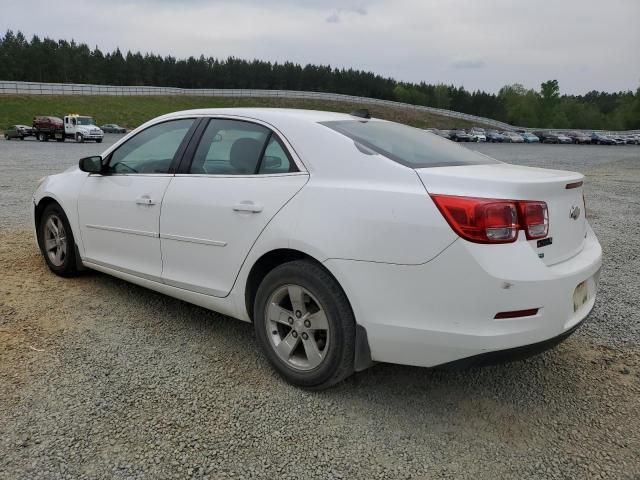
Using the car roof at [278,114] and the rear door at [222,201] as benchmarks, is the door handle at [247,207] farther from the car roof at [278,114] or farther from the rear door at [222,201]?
the car roof at [278,114]

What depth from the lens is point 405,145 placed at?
3.40 meters

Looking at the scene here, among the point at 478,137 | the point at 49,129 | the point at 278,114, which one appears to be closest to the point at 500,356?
the point at 278,114

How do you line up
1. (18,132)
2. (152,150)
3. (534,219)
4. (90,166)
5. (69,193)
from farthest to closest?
(18,132), (69,193), (90,166), (152,150), (534,219)

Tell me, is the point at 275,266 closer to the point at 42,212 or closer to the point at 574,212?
the point at 574,212

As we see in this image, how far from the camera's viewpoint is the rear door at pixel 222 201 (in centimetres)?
325

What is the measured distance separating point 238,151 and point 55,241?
2.48 m

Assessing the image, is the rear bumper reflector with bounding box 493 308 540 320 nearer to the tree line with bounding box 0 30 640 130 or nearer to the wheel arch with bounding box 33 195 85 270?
the wheel arch with bounding box 33 195 85 270

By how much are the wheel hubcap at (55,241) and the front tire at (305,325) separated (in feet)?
8.27

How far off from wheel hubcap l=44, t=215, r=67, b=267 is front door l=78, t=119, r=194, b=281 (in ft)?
1.38

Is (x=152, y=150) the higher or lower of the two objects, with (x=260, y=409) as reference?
higher

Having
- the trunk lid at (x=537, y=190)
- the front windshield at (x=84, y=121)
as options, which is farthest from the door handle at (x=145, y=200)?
the front windshield at (x=84, y=121)

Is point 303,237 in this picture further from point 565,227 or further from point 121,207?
point 121,207

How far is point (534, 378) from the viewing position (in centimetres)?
340

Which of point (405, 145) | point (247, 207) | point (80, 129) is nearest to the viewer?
point (247, 207)
